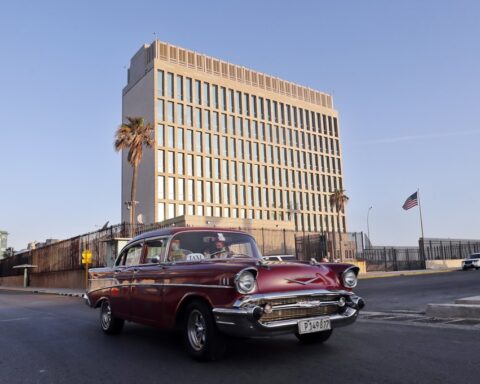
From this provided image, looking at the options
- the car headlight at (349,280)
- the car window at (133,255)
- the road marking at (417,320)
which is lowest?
the road marking at (417,320)

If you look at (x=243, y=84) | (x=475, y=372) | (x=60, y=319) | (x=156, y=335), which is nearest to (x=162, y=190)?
(x=243, y=84)

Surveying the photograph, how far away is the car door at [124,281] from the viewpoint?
7184 mm

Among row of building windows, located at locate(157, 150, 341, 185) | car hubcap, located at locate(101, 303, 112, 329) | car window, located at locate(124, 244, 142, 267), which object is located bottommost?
car hubcap, located at locate(101, 303, 112, 329)

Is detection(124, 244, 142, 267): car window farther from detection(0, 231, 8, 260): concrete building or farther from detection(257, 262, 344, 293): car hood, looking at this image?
detection(0, 231, 8, 260): concrete building

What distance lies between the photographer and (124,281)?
24.3 ft

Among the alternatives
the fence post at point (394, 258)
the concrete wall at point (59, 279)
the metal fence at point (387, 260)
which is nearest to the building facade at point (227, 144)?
the metal fence at point (387, 260)

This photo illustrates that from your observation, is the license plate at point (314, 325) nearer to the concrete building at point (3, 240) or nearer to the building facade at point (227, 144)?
the building facade at point (227, 144)

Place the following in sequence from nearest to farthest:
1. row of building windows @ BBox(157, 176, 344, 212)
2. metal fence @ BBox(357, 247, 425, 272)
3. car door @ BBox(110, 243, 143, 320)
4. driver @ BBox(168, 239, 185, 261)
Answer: driver @ BBox(168, 239, 185, 261) → car door @ BBox(110, 243, 143, 320) → metal fence @ BBox(357, 247, 425, 272) → row of building windows @ BBox(157, 176, 344, 212)

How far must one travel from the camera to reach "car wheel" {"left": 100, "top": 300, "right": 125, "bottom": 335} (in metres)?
7.75

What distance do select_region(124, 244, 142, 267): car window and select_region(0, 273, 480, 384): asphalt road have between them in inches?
49.3

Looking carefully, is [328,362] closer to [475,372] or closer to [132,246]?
[475,372]

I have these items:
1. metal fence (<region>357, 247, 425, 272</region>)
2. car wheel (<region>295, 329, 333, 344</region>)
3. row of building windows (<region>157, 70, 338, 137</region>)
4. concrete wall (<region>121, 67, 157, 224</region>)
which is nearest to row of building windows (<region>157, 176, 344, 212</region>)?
concrete wall (<region>121, 67, 157, 224</region>)

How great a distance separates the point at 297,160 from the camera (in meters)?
79.2

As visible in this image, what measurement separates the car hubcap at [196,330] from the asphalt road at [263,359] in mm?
219
